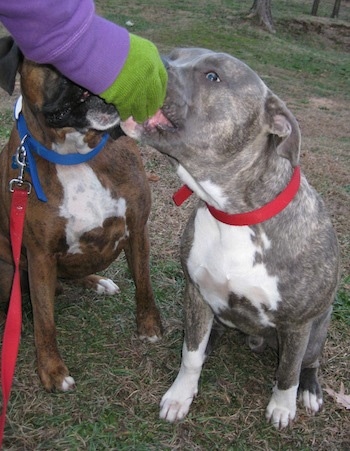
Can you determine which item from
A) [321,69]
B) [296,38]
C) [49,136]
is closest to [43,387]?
[49,136]

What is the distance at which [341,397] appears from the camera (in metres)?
3.12

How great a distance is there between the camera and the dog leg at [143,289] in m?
3.34

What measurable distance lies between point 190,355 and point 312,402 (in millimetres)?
723

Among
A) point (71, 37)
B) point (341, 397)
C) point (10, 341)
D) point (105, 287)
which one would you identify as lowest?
point (105, 287)

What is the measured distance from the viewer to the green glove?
2.02 metres

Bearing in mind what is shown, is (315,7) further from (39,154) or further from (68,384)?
(68,384)

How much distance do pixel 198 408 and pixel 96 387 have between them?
22.8 inches

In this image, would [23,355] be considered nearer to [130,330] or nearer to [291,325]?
[130,330]

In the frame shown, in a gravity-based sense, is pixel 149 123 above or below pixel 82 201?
above

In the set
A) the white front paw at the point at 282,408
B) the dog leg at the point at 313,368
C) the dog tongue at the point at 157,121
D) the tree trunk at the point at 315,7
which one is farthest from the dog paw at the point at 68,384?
the tree trunk at the point at 315,7

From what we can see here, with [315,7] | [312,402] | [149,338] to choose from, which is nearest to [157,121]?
[149,338]

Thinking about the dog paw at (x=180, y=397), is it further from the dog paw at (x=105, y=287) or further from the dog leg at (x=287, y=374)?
the dog paw at (x=105, y=287)

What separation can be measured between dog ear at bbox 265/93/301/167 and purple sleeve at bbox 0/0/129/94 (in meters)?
0.70

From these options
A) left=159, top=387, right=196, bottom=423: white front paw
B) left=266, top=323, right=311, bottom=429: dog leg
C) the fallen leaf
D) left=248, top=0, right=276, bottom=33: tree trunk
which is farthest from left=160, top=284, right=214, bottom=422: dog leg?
left=248, top=0, right=276, bottom=33: tree trunk
